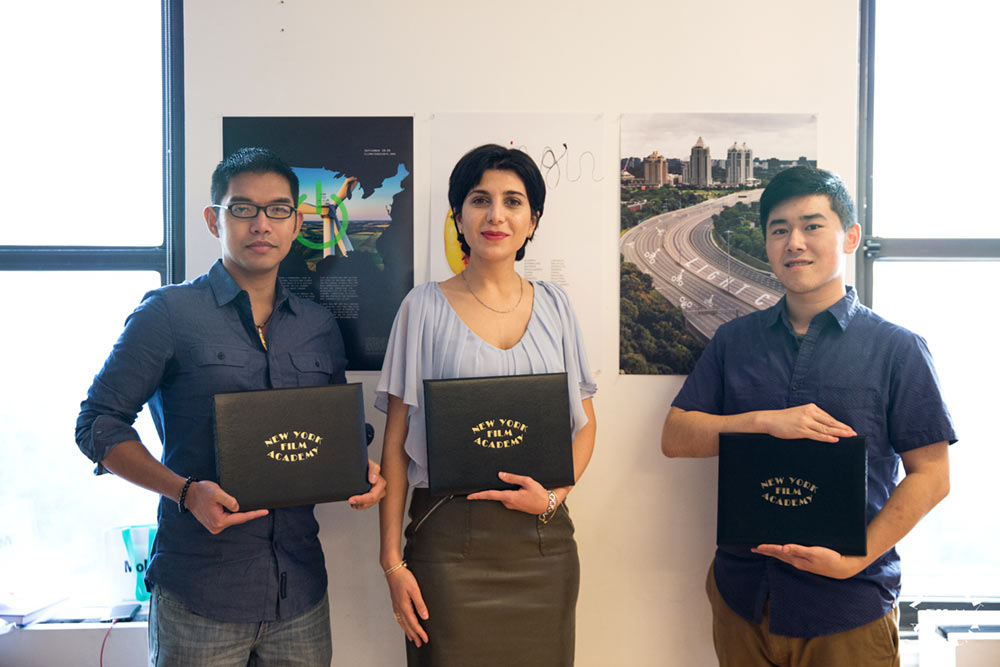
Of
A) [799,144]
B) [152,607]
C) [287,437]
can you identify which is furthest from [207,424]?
[799,144]

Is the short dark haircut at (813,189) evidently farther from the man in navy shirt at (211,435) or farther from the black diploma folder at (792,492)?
the man in navy shirt at (211,435)

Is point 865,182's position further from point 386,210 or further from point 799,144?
point 386,210

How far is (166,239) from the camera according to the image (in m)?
2.06

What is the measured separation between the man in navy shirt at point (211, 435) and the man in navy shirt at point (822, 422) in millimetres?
949

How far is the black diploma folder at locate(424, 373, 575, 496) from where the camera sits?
1.38 metres

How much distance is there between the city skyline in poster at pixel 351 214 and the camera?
77.8 inches

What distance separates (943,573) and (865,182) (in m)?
1.34

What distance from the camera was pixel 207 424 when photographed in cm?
148

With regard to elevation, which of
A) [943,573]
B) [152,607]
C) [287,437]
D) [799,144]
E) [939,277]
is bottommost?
[943,573]

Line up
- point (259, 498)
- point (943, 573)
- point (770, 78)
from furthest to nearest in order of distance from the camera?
1. point (943, 573)
2. point (770, 78)
3. point (259, 498)

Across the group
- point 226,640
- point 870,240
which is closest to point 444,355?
point 226,640

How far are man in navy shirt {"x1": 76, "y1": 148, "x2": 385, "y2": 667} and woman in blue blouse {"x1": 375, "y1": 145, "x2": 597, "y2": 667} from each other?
170mm

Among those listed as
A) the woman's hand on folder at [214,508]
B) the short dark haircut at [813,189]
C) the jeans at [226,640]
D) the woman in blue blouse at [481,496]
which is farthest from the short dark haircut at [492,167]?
the jeans at [226,640]

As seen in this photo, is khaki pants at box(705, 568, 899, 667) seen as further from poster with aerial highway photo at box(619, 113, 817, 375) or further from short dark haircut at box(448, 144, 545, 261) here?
short dark haircut at box(448, 144, 545, 261)
